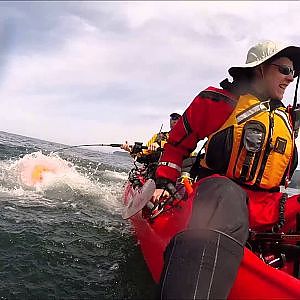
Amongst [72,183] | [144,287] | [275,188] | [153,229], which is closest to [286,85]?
[275,188]

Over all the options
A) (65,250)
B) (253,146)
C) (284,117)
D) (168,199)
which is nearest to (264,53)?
(284,117)

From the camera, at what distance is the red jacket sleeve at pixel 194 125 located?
3.04m

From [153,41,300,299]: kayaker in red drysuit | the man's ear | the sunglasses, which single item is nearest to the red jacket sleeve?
[153,41,300,299]: kayaker in red drysuit

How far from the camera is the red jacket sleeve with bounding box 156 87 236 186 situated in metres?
3.04

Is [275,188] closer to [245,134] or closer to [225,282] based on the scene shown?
[245,134]

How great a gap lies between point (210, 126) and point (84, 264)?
2238 millimetres

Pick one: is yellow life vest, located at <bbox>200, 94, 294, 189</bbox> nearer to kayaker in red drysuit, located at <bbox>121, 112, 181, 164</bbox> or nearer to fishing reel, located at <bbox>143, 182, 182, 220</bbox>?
fishing reel, located at <bbox>143, 182, 182, 220</bbox>

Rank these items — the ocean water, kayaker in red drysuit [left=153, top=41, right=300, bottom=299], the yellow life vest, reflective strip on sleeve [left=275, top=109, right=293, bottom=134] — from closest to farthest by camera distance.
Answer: kayaker in red drysuit [left=153, top=41, right=300, bottom=299], the yellow life vest, reflective strip on sleeve [left=275, top=109, right=293, bottom=134], the ocean water

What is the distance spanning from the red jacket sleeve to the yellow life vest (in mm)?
116

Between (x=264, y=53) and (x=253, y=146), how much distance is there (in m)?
0.89

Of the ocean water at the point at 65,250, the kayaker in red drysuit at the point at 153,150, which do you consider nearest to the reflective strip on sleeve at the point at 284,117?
the ocean water at the point at 65,250

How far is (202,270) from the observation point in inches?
74.8

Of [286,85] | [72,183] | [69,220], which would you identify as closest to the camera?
[286,85]

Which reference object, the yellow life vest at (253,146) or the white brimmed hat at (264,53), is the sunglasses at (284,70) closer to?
the white brimmed hat at (264,53)
